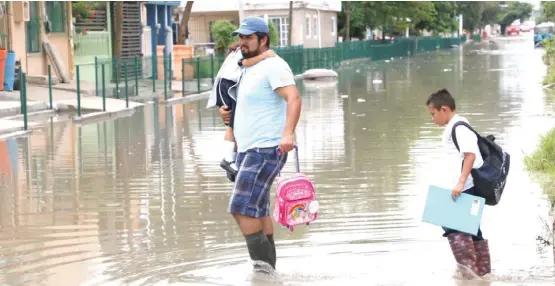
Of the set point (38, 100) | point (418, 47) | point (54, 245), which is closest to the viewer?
point (54, 245)

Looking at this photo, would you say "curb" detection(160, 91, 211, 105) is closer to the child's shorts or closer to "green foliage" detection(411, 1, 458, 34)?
the child's shorts

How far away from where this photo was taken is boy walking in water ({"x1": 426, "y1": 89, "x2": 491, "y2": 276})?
7.19 meters

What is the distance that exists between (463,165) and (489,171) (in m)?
0.23

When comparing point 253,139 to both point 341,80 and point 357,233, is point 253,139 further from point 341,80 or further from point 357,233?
point 341,80

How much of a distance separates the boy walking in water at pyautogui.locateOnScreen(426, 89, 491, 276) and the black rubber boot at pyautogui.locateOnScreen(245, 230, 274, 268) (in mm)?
1193

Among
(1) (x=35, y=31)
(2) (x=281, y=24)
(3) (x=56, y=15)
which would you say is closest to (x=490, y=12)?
(2) (x=281, y=24)

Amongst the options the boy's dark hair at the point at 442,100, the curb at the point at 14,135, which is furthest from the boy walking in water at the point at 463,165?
the curb at the point at 14,135

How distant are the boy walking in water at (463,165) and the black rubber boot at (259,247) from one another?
119cm

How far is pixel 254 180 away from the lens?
7.47m

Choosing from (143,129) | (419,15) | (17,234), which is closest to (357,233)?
(17,234)

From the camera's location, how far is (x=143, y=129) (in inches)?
815

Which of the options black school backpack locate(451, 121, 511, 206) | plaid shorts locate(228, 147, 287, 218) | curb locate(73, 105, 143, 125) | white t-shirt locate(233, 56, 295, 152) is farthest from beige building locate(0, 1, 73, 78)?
black school backpack locate(451, 121, 511, 206)

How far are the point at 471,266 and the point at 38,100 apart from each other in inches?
740

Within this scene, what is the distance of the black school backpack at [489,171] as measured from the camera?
729 cm
